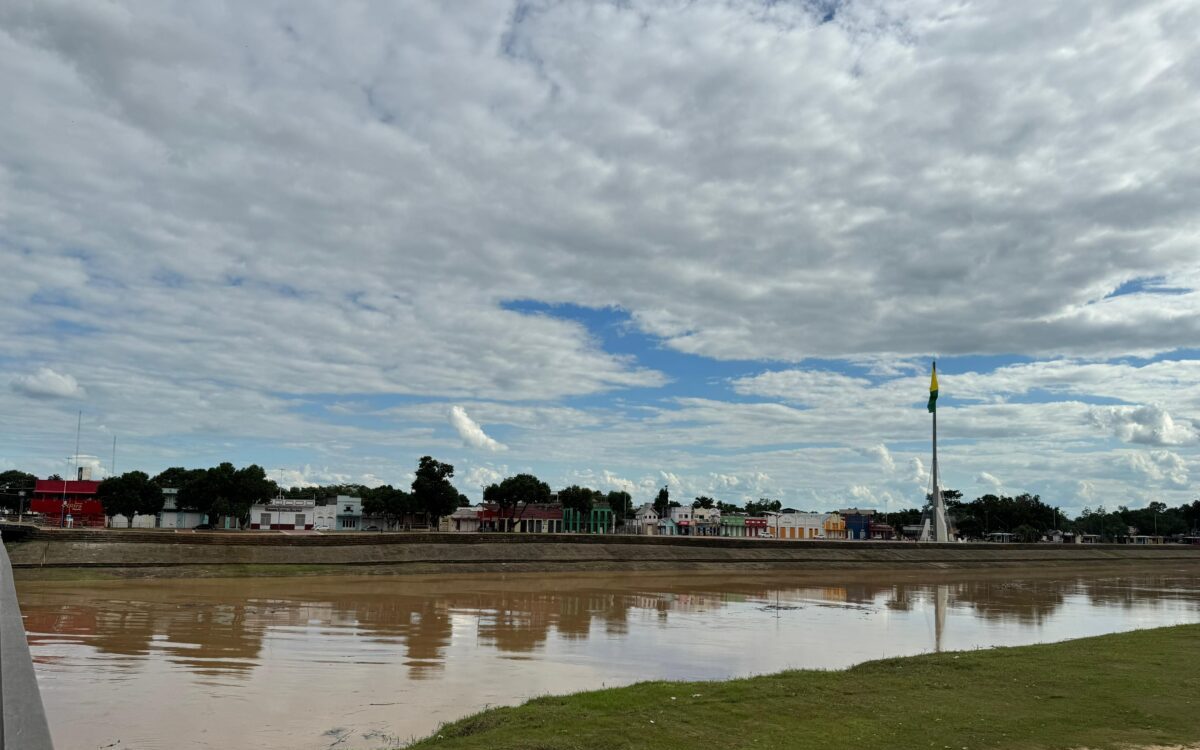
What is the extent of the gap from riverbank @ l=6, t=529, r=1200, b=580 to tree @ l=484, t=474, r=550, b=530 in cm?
4646

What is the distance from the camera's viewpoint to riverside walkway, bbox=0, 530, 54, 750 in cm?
493

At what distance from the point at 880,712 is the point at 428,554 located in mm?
52938

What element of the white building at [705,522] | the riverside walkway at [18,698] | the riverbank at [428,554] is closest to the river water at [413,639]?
the riverbank at [428,554]

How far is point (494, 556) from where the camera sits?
217ft

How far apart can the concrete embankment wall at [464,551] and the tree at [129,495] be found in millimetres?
49751

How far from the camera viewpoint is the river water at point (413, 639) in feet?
59.8

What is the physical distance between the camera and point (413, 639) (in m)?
30.3

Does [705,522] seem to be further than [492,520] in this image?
Yes

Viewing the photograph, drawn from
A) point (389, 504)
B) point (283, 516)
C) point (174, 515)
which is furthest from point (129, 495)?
point (389, 504)

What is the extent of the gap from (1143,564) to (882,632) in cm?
9551

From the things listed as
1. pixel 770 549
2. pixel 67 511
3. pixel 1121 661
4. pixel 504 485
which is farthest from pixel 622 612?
pixel 67 511

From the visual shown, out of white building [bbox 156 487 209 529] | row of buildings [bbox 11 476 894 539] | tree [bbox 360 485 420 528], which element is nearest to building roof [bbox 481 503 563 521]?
row of buildings [bbox 11 476 894 539]

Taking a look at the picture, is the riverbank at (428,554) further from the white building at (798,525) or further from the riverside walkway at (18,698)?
the white building at (798,525)

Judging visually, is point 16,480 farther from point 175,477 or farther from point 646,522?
point 646,522
